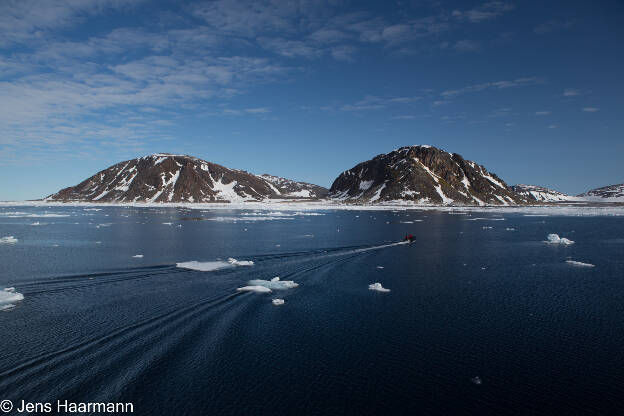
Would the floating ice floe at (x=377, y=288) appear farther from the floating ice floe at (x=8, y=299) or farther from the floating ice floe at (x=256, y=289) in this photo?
the floating ice floe at (x=8, y=299)

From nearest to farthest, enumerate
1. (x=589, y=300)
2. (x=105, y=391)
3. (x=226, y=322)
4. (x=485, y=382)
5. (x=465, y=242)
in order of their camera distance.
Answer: (x=105, y=391)
(x=485, y=382)
(x=226, y=322)
(x=589, y=300)
(x=465, y=242)

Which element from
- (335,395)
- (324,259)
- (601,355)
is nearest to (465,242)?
(324,259)

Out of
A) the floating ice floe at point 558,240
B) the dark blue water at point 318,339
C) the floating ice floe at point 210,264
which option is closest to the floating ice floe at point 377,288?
the dark blue water at point 318,339

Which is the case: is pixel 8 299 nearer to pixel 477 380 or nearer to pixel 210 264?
pixel 210 264

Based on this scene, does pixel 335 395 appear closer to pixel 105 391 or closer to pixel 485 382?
pixel 485 382

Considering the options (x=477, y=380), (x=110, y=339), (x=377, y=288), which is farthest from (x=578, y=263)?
(x=110, y=339)
